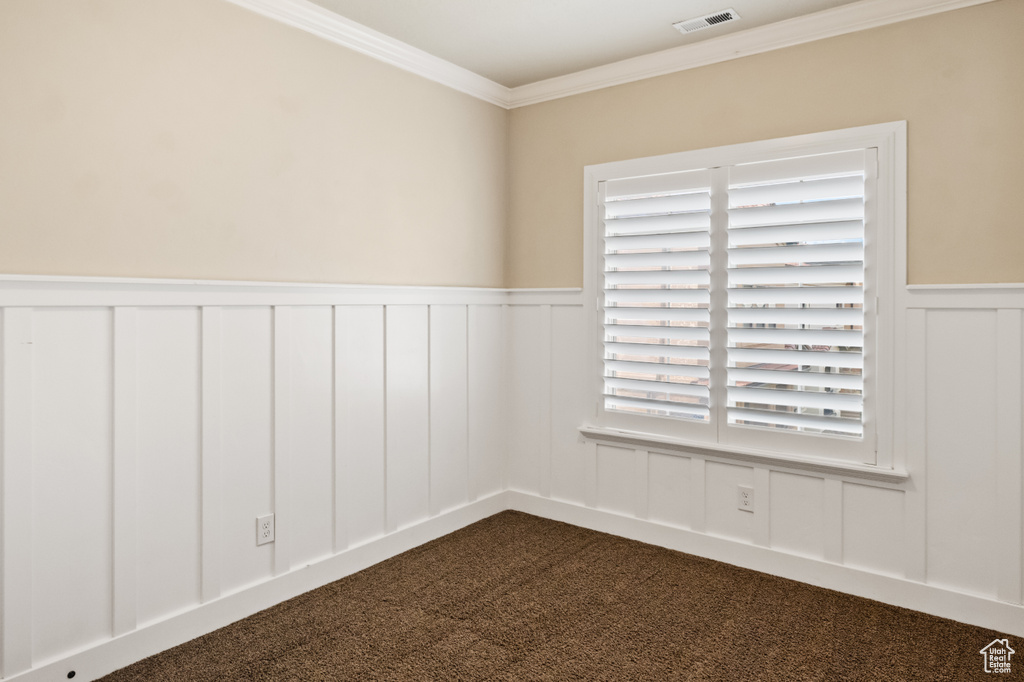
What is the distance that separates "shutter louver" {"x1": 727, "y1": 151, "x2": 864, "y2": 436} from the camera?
8.93 feet

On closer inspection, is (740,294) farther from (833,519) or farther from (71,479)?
(71,479)

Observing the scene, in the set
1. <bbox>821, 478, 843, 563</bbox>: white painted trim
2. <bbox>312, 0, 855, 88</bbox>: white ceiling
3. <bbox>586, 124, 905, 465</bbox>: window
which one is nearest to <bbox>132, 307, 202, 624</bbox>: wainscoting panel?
<bbox>312, 0, 855, 88</bbox>: white ceiling

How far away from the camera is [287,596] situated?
2.71m

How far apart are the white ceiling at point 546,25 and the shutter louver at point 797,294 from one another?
0.63 meters

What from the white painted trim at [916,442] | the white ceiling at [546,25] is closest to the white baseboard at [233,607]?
the white painted trim at [916,442]

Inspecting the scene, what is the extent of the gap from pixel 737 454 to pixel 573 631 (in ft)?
3.65

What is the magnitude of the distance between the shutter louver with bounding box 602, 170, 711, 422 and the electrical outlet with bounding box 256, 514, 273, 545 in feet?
5.57

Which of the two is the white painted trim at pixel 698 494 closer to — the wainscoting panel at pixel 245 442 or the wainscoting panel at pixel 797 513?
the wainscoting panel at pixel 797 513

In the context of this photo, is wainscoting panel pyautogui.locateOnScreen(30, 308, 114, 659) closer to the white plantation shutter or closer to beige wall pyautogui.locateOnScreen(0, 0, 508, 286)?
beige wall pyautogui.locateOnScreen(0, 0, 508, 286)

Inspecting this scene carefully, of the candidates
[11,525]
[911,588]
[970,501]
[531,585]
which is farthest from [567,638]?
[11,525]

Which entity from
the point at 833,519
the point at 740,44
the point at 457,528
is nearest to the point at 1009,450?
the point at 833,519

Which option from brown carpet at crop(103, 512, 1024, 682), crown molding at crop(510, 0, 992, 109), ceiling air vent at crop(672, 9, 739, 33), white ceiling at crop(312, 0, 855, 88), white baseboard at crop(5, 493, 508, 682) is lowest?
brown carpet at crop(103, 512, 1024, 682)

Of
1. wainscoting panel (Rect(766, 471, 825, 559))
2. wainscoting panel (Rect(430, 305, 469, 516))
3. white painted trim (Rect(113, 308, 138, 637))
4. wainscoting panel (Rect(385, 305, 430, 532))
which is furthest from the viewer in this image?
wainscoting panel (Rect(430, 305, 469, 516))

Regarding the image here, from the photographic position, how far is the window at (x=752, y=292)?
8.85 ft
